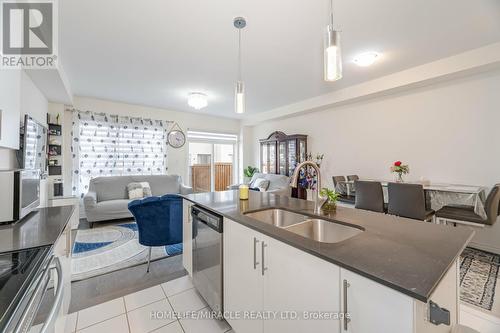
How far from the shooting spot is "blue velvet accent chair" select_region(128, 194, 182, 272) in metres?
2.27

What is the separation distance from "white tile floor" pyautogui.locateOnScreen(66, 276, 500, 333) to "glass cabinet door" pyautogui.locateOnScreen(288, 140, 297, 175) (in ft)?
11.8

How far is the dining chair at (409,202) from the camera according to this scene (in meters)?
2.63

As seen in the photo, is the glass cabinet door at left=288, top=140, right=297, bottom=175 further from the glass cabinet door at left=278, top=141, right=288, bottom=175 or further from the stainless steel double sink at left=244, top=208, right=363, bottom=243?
the stainless steel double sink at left=244, top=208, right=363, bottom=243

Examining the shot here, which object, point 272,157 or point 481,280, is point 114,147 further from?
point 481,280

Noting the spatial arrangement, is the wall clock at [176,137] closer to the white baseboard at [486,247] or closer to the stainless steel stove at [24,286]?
the stainless steel stove at [24,286]

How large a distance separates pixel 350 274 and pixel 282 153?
4.67m

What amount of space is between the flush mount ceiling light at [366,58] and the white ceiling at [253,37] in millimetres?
80

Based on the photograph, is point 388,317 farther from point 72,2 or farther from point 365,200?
point 72,2

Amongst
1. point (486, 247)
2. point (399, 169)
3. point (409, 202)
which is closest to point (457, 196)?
point (409, 202)

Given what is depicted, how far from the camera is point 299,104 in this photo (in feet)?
15.8

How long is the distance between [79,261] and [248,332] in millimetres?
2432

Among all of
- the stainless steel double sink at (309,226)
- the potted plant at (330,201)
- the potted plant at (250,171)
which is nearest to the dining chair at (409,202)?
the potted plant at (330,201)

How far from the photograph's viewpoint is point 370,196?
307 centimetres

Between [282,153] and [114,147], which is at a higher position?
[114,147]
